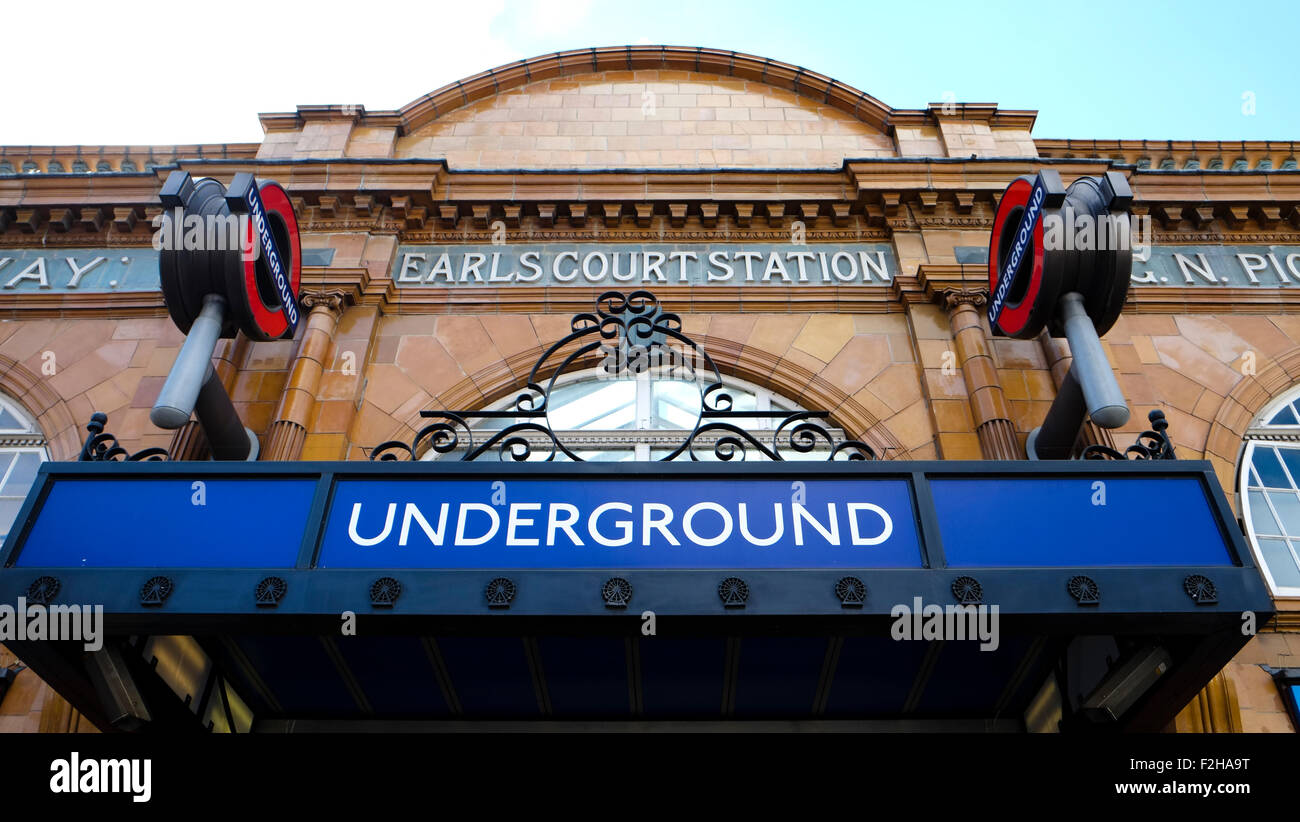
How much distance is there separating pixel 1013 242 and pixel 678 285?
347cm

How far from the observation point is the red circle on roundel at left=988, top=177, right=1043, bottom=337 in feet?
23.6

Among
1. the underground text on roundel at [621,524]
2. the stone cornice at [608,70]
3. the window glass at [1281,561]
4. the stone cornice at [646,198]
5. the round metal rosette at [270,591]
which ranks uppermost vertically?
the stone cornice at [608,70]

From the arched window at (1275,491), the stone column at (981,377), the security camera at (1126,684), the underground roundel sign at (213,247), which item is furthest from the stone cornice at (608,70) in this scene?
the security camera at (1126,684)

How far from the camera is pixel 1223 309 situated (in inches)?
389

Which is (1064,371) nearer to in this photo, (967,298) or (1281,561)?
(967,298)

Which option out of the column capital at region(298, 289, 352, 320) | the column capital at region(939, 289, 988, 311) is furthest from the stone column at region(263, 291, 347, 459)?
the column capital at region(939, 289, 988, 311)

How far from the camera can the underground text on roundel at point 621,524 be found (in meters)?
5.39

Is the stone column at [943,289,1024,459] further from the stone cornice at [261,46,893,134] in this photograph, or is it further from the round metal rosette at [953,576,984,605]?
the stone cornice at [261,46,893,134]

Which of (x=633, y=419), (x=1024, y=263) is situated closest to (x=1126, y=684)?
(x=1024, y=263)

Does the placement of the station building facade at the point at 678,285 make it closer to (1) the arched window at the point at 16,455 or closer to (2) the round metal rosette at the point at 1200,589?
(1) the arched window at the point at 16,455

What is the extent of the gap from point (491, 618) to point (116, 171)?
931cm

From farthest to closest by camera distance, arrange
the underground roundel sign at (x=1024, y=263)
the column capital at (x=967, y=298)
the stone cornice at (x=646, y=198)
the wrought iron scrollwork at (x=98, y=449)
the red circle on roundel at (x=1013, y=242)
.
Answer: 1. the stone cornice at (x=646, y=198)
2. the column capital at (x=967, y=298)
3. the red circle on roundel at (x=1013, y=242)
4. the underground roundel sign at (x=1024, y=263)
5. the wrought iron scrollwork at (x=98, y=449)

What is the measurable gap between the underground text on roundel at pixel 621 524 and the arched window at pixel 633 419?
3.04m
